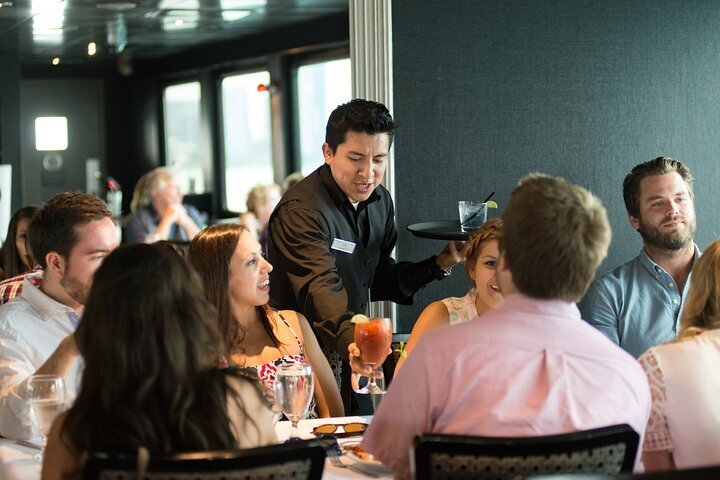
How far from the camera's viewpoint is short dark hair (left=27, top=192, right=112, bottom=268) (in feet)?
9.99

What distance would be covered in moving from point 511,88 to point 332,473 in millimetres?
2435

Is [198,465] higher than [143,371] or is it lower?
lower

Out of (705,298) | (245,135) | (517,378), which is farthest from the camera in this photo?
(245,135)

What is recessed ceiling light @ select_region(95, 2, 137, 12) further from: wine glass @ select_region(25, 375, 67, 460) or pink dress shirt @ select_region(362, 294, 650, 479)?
pink dress shirt @ select_region(362, 294, 650, 479)

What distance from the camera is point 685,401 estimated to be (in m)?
2.22

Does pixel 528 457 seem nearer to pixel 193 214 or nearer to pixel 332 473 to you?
pixel 332 473

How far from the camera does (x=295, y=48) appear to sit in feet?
35.1

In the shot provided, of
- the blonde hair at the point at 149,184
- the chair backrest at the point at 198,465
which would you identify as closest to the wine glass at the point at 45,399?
the chair backrest at the point at 198,465

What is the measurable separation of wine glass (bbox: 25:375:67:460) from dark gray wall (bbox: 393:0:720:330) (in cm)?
216

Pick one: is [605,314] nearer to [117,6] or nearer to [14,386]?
[14,386]

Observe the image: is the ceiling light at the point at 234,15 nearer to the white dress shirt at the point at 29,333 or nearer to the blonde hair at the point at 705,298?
the white dress shirt at the point at 29,333

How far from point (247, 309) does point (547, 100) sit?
1.86 metres

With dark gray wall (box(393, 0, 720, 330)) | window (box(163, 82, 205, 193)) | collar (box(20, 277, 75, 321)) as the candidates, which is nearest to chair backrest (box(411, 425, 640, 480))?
collar (box(20, 277, 75, 321))

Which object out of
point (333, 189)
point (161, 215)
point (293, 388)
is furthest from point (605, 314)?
point (161, 215)
